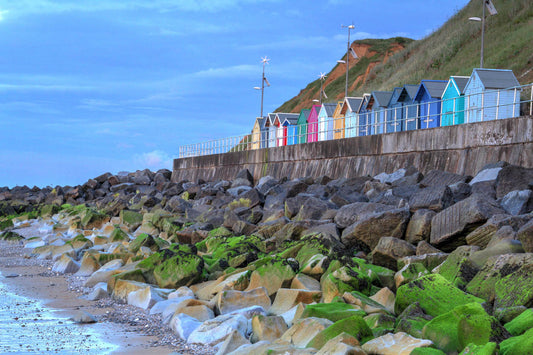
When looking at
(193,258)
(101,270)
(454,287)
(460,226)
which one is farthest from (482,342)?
(101,270)

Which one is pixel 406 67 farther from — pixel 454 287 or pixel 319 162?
pixel 454 287

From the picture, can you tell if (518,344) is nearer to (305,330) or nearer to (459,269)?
(305,330)

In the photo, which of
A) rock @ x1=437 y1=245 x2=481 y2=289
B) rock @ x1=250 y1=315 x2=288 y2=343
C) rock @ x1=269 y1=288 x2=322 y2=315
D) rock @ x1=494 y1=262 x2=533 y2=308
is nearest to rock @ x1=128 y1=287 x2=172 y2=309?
rock @ x1=269 y1=288 x2=322 y2=315

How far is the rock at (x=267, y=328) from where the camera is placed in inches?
227

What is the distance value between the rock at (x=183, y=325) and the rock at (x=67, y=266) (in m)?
5.59

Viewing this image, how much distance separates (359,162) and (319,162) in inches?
98.5

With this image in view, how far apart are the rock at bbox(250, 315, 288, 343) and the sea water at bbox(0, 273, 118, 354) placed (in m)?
1.55

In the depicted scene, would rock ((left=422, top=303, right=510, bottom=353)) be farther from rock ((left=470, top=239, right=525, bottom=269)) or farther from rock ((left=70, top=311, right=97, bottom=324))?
rock ((left=70, top=311, right=97, bottom=324))

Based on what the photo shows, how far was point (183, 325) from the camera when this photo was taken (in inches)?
256

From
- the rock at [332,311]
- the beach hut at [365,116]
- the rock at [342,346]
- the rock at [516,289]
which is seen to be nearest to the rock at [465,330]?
the rock at [342,346]

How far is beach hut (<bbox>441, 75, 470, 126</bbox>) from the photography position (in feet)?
78.9

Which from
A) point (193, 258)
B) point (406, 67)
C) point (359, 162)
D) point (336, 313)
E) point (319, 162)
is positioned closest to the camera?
point (336, 313)

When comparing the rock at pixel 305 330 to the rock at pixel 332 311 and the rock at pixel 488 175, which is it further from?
the rock at pixel 488 175

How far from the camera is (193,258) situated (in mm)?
8922
